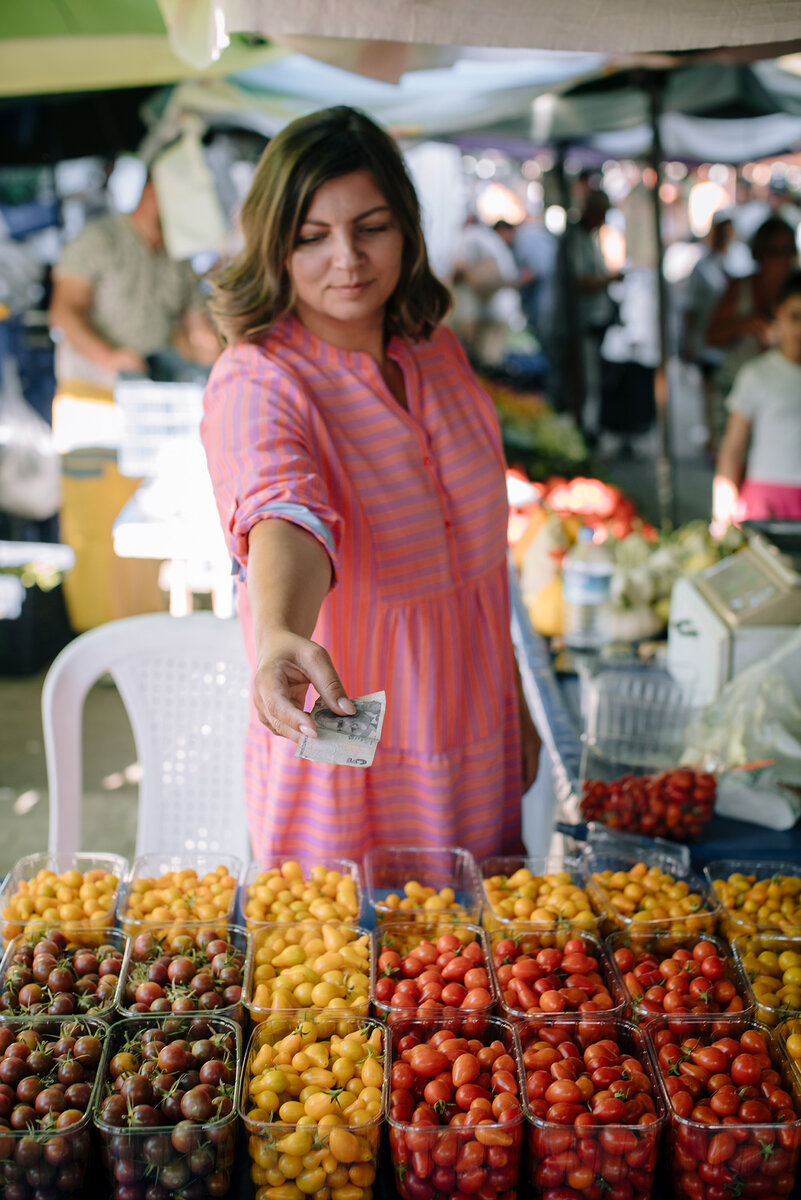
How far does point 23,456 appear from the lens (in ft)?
19.1

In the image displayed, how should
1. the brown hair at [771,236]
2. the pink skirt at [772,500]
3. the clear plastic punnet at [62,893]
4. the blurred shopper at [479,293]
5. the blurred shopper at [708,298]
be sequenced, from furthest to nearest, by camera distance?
the blurred shopper at [708,298] < the blurred shopper at [479,293] < the brown hair at [771,236] < the pink skirt at [772,500] < the clear plastic punnet at [62,893]

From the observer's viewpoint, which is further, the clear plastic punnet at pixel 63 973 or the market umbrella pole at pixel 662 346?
the market umbrella pole at pixel 662 346

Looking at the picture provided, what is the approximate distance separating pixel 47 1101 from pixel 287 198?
4.51 ft

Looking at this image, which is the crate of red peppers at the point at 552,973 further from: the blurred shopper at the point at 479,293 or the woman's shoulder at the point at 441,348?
the blurred shopper at the point at 479,293

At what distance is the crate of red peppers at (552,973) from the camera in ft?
4.71

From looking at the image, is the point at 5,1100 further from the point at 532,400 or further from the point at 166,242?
the point at 532,400

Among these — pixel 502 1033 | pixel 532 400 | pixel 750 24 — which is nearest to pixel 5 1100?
pixel 502 1033

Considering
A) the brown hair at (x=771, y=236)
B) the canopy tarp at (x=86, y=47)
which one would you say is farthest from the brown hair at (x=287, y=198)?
the brown hair at (x=771, y=236)

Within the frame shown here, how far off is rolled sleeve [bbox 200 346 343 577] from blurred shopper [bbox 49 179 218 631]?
3498 millimetres

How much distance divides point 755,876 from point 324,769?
79 centimetres

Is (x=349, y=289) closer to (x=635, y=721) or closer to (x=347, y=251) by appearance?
(x=347, y=251)

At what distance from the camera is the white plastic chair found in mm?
2609

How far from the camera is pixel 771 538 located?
9.98ft

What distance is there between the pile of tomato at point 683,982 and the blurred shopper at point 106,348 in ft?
13.7
